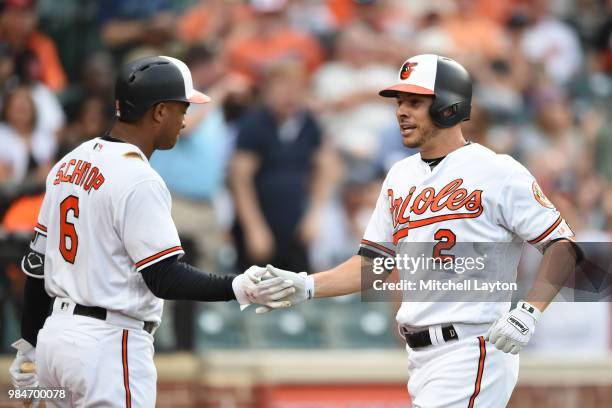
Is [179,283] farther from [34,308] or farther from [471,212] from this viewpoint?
[471,212]

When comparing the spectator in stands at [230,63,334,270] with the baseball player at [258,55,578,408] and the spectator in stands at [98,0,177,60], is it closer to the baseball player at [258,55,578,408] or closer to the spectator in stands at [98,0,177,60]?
the spectator in stands at [98,0,177,60]


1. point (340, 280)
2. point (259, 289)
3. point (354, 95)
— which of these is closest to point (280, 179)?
point (354, 95)


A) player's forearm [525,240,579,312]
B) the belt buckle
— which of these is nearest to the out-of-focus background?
the belt buckle

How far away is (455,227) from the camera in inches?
193

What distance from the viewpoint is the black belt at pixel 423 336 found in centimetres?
483

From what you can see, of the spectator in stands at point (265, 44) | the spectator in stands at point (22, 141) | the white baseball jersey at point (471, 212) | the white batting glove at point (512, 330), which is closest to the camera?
the white batting glove at point (512, 330)

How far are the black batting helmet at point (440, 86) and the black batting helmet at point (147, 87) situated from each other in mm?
968

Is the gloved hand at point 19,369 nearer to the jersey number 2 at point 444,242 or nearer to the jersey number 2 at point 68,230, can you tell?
the jersey number 2 at point 68,230

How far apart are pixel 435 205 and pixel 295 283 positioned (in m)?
0.71

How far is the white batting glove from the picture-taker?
181 inches

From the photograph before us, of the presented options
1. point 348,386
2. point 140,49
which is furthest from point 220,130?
point 348,386

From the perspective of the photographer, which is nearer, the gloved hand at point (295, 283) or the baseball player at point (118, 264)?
the baseball player at point (118, 264)

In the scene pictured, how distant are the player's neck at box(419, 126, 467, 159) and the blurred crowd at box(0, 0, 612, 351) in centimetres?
303

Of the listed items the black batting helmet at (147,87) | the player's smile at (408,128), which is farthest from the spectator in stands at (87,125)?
the player's smile at (408,128)
